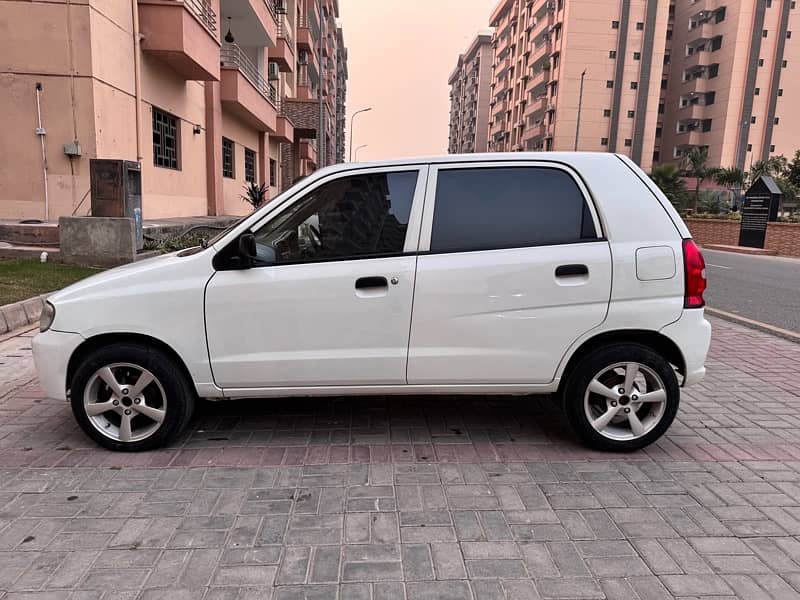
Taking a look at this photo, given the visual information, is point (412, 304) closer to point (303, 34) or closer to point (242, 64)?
point (242, 64)

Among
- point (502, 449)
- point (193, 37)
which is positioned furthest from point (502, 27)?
point (502, 449)

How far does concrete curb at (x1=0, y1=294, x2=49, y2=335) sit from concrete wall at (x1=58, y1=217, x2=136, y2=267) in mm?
2970

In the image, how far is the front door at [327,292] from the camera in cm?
362

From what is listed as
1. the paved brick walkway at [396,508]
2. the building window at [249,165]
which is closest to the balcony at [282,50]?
the building window at [249,165]

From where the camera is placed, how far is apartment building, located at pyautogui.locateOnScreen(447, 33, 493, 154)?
10481cm

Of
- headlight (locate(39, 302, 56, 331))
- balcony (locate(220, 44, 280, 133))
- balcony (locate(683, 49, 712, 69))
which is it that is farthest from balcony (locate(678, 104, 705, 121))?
headlight (locate(39, 302, 56, 331))

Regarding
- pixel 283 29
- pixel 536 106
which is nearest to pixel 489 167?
pixel 283 29

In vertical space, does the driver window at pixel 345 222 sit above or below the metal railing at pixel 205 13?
below

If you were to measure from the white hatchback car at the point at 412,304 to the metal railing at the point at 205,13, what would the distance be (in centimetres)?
1340

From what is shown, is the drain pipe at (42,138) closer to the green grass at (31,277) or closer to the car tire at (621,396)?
the green grass at (31,277)

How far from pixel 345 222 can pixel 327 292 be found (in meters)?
0.49

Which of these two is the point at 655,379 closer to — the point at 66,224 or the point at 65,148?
the point at 66,224

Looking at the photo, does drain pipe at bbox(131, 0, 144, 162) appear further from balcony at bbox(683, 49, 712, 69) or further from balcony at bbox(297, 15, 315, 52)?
balcony at bbox(683, 49, 712, 69)

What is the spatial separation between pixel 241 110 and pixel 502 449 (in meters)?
20.1
